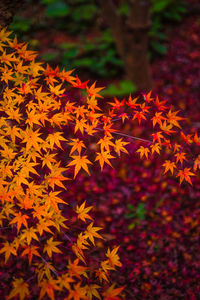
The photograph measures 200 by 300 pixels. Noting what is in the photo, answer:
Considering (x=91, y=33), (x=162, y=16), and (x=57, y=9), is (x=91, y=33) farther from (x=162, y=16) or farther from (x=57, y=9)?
(x=162, y=16)

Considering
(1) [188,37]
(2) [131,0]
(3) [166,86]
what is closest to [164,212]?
(3) [166,86]

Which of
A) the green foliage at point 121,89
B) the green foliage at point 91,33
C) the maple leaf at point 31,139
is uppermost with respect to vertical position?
the maple leaf at point 31,139

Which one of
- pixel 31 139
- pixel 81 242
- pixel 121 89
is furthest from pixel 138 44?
pixel 81 242

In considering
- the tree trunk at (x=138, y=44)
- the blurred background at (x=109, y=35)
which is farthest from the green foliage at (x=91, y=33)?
the tree trunk at (x=138, y=44)

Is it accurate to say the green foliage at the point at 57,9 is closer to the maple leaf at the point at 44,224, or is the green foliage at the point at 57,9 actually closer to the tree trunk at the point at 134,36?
the tree trunk at the point at 134,36

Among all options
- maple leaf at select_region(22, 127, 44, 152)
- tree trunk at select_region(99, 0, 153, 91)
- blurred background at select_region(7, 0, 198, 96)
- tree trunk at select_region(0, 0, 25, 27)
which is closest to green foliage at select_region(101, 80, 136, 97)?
blurred background at select_region(7, 0, 198, 96)

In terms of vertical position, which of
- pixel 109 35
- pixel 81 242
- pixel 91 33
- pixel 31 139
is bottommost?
pixel 91 33

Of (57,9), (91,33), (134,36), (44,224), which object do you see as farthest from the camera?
(57,9)
